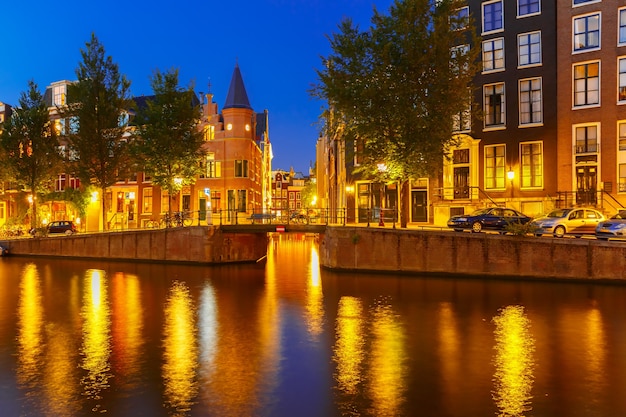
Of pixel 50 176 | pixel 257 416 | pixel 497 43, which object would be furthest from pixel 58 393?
pixel 50 176

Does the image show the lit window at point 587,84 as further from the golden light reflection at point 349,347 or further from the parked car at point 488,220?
the golden light reflection at point 349,347

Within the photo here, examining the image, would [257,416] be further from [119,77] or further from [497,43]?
[119,77]

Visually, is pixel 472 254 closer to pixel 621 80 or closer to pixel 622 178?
pixel 622 178

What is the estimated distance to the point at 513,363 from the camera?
48.1ft

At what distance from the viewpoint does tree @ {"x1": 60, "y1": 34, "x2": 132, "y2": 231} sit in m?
47.2

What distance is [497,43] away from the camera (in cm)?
4216

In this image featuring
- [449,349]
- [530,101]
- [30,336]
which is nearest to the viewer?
[449,349]

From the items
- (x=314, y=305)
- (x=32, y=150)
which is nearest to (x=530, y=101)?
(x=314, y=305)

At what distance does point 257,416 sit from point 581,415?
662 cm

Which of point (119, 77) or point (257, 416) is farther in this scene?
point (119, 77)

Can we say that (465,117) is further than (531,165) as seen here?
No

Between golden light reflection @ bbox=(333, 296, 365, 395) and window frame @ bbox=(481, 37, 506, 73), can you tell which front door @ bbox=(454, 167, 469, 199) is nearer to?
window frame @ bbox=(481, 37, 506, 73)

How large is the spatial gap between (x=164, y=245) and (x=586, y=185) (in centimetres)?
3134

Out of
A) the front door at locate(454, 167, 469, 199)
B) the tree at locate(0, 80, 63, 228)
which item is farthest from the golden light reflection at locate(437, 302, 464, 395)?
the tree at locate(0, 80, 63, 228)
